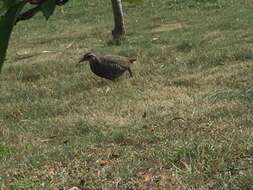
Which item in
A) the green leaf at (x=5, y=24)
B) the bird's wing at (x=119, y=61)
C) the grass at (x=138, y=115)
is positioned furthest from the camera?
the bird's wing at (x=119, y=61)

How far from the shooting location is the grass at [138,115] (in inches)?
192

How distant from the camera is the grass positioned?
4.87 m

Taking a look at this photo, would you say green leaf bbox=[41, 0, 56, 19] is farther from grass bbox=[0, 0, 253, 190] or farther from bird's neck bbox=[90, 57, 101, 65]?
bird's neck bbox=[90, 57, 101, 65]

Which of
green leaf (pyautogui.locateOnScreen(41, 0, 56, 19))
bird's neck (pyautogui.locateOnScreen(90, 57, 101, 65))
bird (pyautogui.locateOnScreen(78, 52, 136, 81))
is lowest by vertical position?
bird (pyautogui.locateOnScreen(78, 52, 136, 81))

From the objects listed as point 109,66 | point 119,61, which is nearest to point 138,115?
point 109,66

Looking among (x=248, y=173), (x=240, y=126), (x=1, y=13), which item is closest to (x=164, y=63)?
(x=240, y=126)

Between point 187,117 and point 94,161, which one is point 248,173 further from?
point 187,117

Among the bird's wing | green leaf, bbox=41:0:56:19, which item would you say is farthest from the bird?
green leaf, bbox=41:0:56:19

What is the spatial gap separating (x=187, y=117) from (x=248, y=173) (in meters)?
2.09

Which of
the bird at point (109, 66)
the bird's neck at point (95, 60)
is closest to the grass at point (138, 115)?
the bird at point (109, 66)

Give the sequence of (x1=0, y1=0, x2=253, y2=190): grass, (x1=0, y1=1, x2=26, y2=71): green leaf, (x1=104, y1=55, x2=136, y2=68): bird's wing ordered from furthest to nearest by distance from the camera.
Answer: (x1=104, y1=55, x2=136, y2=68): bird's wing, (x1=0, y1=0, x2=253, y2=190): grass, (x1=0, y1=1, x2=26, y2=71): green leaf

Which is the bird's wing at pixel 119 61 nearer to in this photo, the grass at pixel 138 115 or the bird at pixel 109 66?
the bird at pixel 109 66

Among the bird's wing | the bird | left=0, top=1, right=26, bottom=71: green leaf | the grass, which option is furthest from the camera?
the bird's wing

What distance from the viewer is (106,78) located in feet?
30.9
